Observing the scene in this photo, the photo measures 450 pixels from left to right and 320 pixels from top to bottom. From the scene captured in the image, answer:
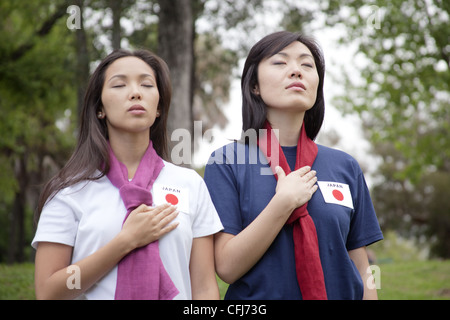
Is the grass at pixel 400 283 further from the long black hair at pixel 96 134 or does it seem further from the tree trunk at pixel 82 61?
the tree trunk at pixel 82 61

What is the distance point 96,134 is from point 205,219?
747mm

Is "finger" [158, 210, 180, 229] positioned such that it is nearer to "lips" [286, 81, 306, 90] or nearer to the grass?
"lips" [286, 81, 306, 90]

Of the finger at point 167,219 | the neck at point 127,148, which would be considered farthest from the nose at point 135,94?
the finger at point 167,219

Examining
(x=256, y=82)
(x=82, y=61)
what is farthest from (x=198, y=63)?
(x=256, y=82)

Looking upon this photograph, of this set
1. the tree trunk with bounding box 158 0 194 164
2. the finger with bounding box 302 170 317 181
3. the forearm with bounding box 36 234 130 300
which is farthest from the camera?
the tree trunk with bounding box 158 0 194 164

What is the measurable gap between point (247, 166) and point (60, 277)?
3.79 ft

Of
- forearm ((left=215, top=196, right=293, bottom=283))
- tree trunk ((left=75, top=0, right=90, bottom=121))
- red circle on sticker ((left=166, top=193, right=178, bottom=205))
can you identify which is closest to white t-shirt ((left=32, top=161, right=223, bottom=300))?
red circle on sticker ((left=166, top=193, right=178, bottom=205))

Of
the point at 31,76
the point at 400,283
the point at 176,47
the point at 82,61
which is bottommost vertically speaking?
the point at 400,283

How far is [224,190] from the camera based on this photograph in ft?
9.12

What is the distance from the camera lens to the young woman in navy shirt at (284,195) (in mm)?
2598

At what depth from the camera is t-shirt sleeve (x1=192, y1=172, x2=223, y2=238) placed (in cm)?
263

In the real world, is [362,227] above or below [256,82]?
below

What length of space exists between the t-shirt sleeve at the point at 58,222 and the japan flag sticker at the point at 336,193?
1.31 meters

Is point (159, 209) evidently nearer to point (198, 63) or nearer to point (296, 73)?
point (296, 73)
